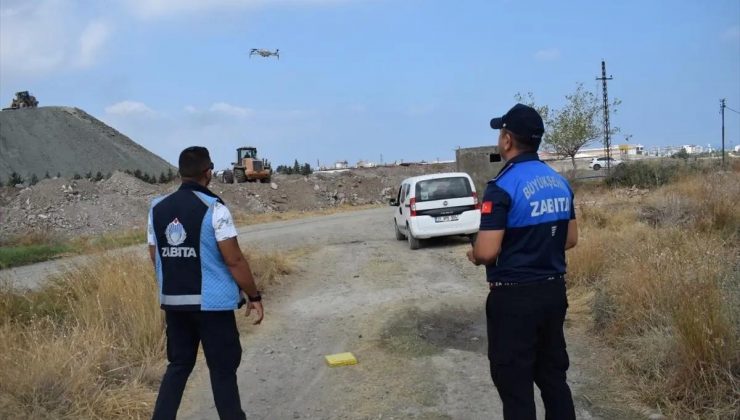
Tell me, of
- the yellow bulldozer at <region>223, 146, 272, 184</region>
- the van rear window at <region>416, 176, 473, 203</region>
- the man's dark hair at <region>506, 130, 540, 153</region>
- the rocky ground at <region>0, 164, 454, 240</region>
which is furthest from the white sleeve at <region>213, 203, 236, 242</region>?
the yellow bulldozer at <region>223, 146, 272, 184</region>

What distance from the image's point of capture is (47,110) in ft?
234

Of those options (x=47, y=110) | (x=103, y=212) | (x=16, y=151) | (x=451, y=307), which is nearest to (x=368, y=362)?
(x=451, y=307)

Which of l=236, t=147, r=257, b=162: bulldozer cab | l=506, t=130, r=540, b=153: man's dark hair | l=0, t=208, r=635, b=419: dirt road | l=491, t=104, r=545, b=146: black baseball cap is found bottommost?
l=0, t=208, r=635, b=419: dirt road

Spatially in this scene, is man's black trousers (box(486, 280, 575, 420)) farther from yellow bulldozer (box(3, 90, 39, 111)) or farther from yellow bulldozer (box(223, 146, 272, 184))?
yellow bulldozer (box(3, 90, 39, 111))

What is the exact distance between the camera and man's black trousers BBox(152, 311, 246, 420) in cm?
408

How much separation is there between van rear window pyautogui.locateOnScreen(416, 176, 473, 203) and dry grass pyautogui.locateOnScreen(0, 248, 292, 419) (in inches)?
288

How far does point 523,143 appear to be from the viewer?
3.59 meters

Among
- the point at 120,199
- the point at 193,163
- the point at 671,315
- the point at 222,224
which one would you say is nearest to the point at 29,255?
the point at 120,199

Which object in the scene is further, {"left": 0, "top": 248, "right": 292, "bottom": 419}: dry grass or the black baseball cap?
{"left": 0, "top": 248, "right": 292, "bottom": 419}: dry grass

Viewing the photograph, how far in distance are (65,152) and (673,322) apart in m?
68.4

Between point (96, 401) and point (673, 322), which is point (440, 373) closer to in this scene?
point (673, 322)

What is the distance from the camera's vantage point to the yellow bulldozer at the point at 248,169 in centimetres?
4131

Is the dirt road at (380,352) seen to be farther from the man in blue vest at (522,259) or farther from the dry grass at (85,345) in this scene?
the man in blue vest at (522,259)

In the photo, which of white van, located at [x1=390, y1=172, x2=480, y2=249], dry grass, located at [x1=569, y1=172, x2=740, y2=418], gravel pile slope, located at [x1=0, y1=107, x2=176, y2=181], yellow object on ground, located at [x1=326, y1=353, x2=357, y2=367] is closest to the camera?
dry grass, located at [x1=569, y1=172, x2=740, y2=418]
